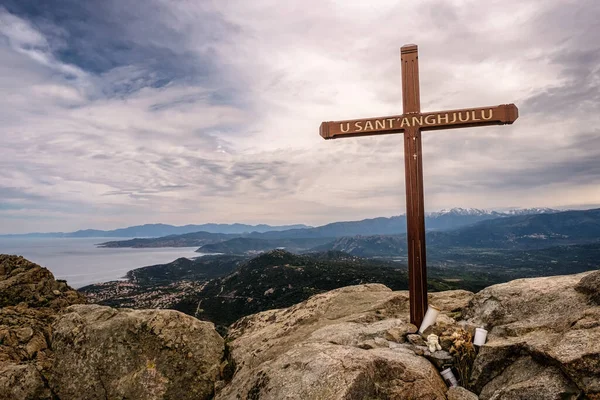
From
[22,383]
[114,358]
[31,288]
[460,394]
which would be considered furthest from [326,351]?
[31,288]

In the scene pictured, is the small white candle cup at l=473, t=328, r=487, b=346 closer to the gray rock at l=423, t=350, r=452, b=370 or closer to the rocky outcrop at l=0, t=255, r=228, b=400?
the gray rock at l=423, t=350, r=452, b=370

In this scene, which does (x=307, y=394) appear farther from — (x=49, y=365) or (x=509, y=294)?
(x=49, y=365)

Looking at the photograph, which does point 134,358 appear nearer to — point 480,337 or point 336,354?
point 336,354

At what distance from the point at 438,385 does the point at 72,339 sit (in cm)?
1090

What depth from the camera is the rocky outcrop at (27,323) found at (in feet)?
32.3

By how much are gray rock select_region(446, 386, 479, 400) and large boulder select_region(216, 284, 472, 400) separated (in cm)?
19

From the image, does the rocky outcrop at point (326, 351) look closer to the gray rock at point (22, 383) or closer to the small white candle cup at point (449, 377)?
the gray rock at point (22, 383)

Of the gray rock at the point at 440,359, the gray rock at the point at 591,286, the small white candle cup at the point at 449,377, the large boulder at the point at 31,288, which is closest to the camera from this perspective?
the small white candle cup at the point at 449,377

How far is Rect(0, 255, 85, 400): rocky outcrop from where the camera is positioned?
32.3ft

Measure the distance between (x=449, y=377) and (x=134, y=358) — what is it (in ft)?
29.6

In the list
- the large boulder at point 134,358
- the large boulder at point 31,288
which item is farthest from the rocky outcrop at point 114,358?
the large boulder at point 31,288

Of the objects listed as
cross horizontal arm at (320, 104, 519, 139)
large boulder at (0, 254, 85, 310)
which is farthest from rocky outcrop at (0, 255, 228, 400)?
cross horizontal arm at (320, 104, 519, 139)

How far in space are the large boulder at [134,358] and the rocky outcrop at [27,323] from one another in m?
0.65

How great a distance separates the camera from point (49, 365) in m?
10.9
